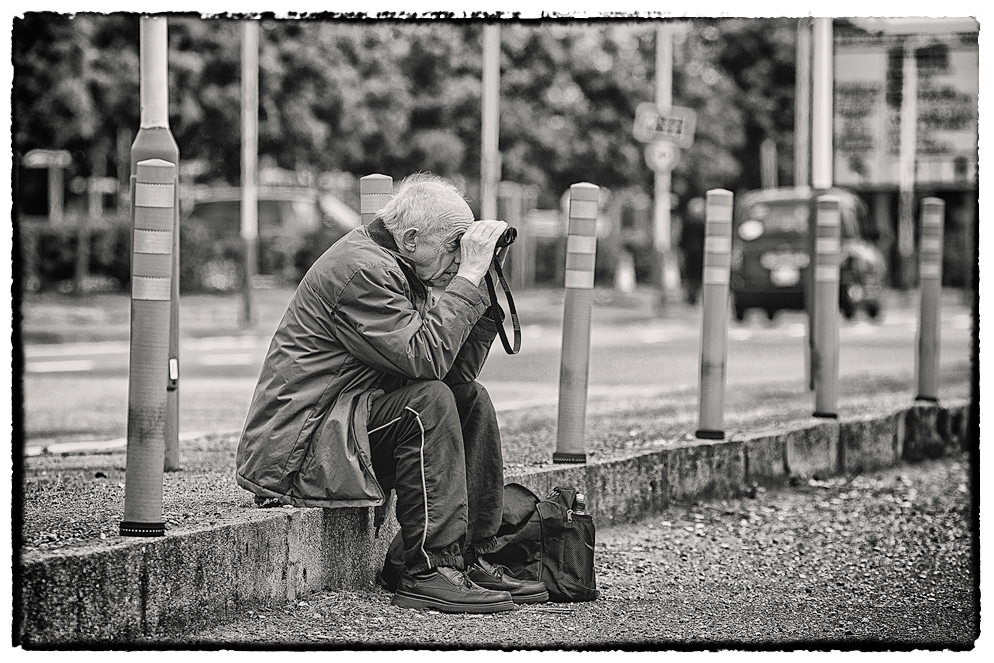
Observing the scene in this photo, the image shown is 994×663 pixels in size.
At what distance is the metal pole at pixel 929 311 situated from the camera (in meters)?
8.16

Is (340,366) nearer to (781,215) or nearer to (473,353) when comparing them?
(473,353)

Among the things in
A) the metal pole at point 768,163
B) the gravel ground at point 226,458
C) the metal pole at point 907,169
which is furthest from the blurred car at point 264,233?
the metal pole at point 768,163

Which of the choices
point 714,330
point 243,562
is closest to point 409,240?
point 243,562

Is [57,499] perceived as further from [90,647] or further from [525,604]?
[525,604]

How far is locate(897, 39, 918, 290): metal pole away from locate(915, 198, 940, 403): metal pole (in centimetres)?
157

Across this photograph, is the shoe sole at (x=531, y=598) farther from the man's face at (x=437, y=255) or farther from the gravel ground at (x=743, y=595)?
the man's face at (x=437, y=255)

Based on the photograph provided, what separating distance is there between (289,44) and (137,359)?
18.8 m

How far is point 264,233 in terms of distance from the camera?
2192 centimetres

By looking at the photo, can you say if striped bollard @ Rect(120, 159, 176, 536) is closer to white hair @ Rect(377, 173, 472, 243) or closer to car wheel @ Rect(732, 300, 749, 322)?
white hair @ Rect(377, 173, 472, 243)

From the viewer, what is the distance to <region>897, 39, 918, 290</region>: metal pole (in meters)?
13.6

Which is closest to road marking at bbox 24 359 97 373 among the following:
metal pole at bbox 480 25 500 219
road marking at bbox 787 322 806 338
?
road marking at bbox 787 322 806 338

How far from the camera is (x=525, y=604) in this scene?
4.46 m

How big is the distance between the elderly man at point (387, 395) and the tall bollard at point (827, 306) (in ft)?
11.3

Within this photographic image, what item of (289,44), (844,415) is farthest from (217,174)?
(844,415)
